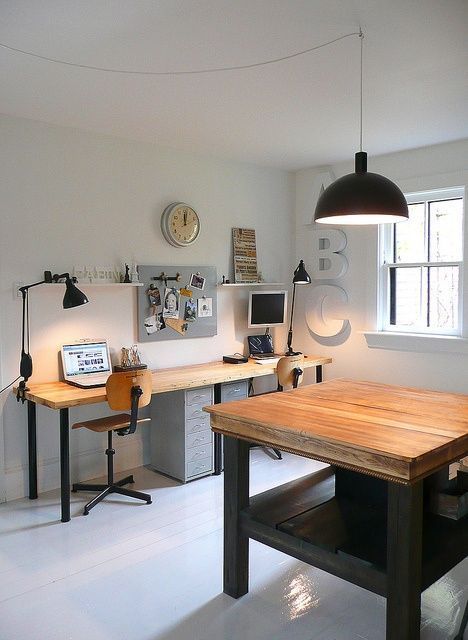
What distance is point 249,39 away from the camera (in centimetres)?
247

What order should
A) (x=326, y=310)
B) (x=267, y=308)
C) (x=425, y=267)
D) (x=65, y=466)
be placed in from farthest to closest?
1. (x=326, y=310)
2. (x=267, y=308)
3. (x=425, y=267)
4. (x=65, y=466)

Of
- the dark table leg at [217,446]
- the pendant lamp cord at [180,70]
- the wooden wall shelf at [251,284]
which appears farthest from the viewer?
the wooden wall shelf at [251,284]

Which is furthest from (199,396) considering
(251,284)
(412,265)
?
(412,265)

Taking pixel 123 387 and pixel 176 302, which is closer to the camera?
pixel 123 387

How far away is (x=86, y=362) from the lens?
3.98m

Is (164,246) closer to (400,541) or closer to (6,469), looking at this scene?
(6,469)

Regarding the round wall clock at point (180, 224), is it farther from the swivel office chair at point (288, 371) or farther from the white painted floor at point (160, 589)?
the white painted floor at point (160, 589)

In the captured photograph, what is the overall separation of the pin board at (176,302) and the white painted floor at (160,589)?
1464 millimetres

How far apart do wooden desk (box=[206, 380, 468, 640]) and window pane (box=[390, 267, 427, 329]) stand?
6.07 feet

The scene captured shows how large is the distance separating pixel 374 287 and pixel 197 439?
2.07m

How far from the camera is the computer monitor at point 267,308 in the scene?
16.5ft

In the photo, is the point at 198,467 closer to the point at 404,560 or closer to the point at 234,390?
the point at 234,390

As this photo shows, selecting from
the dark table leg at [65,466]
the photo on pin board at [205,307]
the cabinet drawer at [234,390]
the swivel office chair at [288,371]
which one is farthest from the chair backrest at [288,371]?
the dark table leg at [65,466]

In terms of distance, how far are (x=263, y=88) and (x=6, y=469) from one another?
2924 mm
